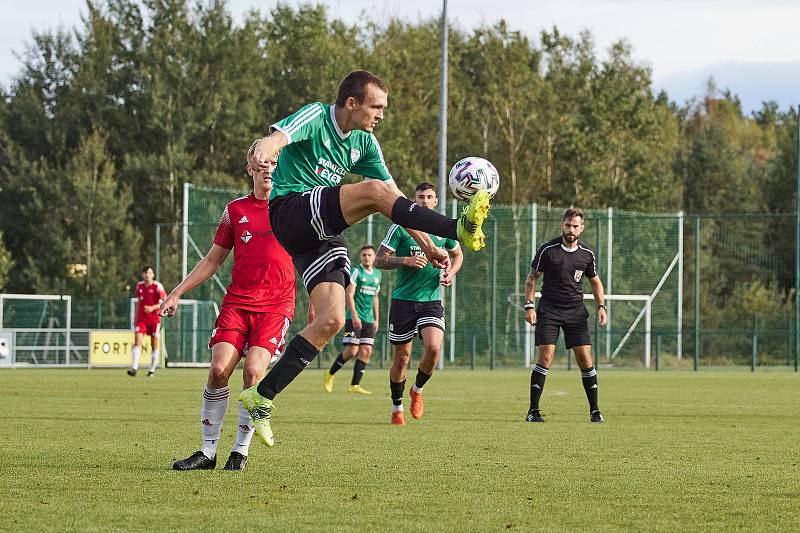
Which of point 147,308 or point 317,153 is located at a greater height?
point 317,153

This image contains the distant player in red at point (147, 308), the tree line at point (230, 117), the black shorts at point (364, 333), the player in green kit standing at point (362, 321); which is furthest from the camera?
the tree line at point (230, 117)

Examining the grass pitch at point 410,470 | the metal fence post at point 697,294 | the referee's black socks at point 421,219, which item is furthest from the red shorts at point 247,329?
the metal fence post at point 697,294

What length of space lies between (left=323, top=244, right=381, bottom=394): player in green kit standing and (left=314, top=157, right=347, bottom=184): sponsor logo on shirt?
36.2 ft

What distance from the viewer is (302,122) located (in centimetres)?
707

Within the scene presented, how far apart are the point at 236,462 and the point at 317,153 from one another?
2.01 metres

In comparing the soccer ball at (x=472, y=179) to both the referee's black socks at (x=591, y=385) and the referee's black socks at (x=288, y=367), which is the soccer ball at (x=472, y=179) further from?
the referee's black socks at (x=591, y=385)

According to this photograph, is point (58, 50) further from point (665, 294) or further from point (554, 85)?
point (665, 294)

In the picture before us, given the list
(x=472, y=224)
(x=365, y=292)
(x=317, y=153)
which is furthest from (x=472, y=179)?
(x=365, y=292)

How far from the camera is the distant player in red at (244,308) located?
7.90 m

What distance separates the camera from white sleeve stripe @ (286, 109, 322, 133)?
6934 mm

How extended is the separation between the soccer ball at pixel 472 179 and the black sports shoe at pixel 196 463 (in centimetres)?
230

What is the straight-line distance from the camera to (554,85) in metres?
58.4

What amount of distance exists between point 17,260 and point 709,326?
26506 mm

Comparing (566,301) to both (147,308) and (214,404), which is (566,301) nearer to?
(214,404)
